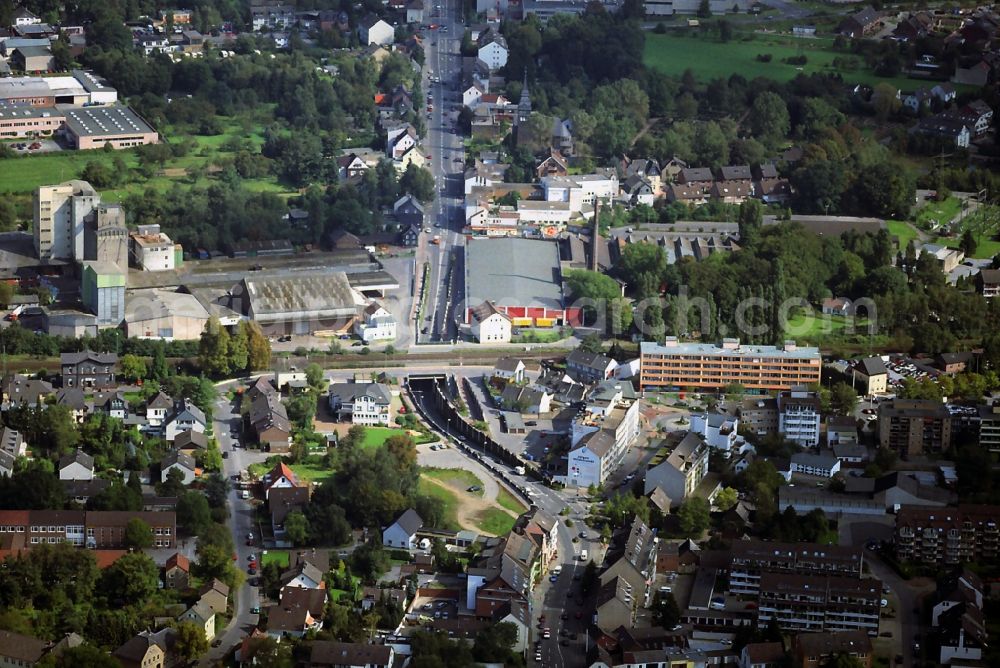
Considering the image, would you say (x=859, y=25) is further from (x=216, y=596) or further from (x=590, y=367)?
(x=216, y=596)

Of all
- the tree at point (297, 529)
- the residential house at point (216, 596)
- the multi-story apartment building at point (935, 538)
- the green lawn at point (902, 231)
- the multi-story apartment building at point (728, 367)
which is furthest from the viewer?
the green lawn at point (902, 231)

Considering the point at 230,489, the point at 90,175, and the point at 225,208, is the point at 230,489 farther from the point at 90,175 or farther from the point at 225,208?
the point at 90,175

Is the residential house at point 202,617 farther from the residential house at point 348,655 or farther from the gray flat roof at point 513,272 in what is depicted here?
the gray flat roof at point 513,272

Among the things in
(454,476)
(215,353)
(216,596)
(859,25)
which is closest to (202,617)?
(216,596)

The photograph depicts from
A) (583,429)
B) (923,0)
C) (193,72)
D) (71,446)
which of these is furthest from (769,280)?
(923,0)

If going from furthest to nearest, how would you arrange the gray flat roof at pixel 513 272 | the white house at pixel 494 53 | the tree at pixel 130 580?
the white house at pixel 494 53, the gray flat roof at pixel 513 272, the tree at pixel 130 580

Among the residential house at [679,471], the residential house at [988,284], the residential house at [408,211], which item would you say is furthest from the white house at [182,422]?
the residential house at [988,284]
